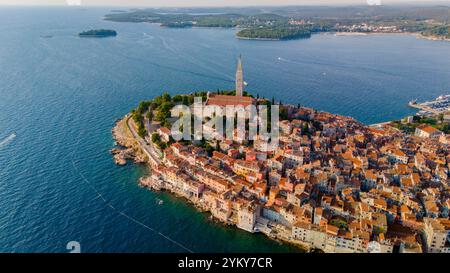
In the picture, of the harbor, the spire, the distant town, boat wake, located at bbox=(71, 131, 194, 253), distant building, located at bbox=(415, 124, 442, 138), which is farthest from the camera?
the harbor

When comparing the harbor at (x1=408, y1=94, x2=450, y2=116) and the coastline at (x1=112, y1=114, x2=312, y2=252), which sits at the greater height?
the harbor at (x1=408, y1=94, x2=450, y2=116)

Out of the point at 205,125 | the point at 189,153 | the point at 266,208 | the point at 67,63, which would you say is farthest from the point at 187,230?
the point at 67,63

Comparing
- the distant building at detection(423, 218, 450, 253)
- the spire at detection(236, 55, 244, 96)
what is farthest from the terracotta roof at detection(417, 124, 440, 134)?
the spire at detection(236, 55, 244, 96)

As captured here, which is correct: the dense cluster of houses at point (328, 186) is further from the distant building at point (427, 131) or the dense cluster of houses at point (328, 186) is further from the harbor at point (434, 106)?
the harbor at point (434, 106)

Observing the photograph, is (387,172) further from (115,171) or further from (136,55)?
(136,55)

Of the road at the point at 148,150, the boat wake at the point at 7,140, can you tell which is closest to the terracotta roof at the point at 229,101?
the road at the point at 148,150

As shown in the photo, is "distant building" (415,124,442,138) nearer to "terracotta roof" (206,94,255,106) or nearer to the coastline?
"terracotta roof" (206,94,255,106)

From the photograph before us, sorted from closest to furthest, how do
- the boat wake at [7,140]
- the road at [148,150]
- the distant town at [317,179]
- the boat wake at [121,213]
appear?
the distant town at [317,179], the boat wake at [121,213], the road at [148,150], the boat wake at [7,140]
